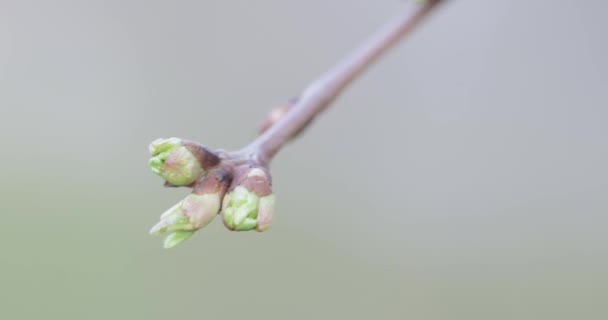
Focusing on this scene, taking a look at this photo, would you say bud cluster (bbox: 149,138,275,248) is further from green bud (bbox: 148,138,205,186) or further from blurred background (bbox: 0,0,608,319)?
blurred background (bbox: 0,0,608,319)

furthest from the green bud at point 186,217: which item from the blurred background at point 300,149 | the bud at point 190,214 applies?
the blurred background at point 300,149

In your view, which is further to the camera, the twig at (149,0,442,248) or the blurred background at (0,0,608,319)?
the blurred background at (0,0,608,319)

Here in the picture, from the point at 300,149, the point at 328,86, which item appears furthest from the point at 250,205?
the point at 300,149

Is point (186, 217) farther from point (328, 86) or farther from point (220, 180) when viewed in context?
point (328, 86)

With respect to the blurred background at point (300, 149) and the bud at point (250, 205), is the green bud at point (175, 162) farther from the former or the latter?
the blurred background at point (300, 149)

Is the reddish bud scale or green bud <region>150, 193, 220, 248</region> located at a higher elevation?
the reddish bud scale

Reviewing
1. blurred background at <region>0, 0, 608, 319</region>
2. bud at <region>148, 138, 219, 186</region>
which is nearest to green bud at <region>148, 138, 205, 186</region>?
bud at <region>148, 138, 219, 186</region>

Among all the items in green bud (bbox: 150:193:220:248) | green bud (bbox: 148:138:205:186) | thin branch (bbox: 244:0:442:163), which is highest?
thin branch (bbox: 244:0:442:163)

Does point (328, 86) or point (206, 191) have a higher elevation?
point (328, 86)
